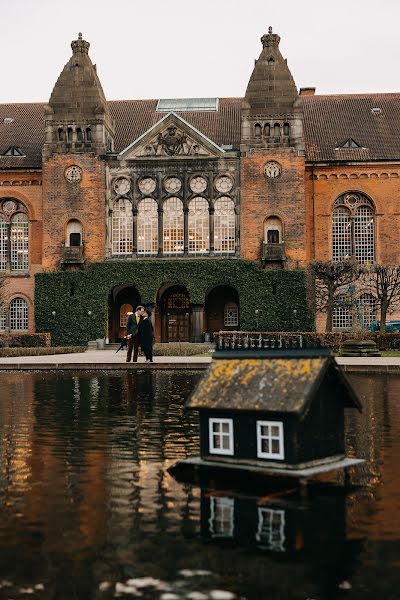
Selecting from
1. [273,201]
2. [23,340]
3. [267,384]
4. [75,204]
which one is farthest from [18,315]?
[267,384]

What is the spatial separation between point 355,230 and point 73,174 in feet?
60.2

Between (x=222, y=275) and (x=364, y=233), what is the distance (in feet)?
32.7

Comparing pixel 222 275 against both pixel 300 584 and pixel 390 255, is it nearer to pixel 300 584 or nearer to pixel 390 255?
pixel 390 255

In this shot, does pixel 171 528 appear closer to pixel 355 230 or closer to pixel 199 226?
pixel 199 226

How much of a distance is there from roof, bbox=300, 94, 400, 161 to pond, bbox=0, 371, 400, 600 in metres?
42.2

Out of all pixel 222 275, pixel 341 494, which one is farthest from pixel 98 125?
pixel 341 494

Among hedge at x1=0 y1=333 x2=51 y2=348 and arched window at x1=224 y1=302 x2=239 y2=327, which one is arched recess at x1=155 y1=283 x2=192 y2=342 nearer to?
arched window at x1=224 y1=302 x2=239 y2=327

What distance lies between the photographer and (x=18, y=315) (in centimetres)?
5284

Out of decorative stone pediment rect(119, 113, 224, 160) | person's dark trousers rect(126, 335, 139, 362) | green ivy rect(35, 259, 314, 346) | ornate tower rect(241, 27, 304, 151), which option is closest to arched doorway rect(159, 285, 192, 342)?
green ivy rect(35, 259, 314, 346)

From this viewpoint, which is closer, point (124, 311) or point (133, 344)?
point (133, 344)

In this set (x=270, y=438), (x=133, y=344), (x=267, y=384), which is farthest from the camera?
(x=133, y=344)

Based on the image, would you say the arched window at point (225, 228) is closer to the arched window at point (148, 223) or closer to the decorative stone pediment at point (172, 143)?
the decorative stone pediment at point (172, 143)

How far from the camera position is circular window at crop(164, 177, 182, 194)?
50.5 meters

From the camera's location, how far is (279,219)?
4975 centimetres
